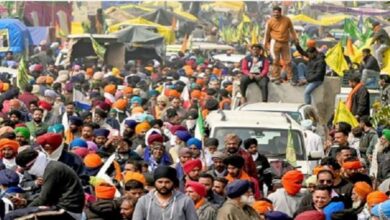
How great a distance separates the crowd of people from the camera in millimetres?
12594

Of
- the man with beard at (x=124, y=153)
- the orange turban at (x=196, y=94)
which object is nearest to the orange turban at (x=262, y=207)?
the man with beard at (x=124, y=153)

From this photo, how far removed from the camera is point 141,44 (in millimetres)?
47156

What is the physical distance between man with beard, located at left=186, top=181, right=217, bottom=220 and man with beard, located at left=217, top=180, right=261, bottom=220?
1.06 feet

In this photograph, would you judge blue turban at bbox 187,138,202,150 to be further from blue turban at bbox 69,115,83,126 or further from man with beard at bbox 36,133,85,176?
man with beard at bbox 36,133,85,176

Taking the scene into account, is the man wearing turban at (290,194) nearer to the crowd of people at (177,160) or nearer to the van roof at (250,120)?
the crowd of people at (177,160)

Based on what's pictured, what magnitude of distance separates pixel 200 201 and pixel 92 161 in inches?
128

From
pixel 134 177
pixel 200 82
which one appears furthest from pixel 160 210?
pixel 200 82

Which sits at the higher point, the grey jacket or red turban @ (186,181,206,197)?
the grey jacket

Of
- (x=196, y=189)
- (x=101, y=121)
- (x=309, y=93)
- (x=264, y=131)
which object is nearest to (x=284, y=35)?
(x=309, y=93)

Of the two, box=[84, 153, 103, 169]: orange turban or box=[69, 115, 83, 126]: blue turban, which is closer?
box=[84, 153, 103, 169]: orange turban

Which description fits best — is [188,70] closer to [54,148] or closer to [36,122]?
[36,122]

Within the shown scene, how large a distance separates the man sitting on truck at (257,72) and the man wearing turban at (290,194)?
974 cm

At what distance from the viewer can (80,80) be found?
32.5 meters

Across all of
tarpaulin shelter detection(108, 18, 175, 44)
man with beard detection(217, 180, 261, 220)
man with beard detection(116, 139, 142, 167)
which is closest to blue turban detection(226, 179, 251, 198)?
man with beard detection(217, 180, 261, 220)
